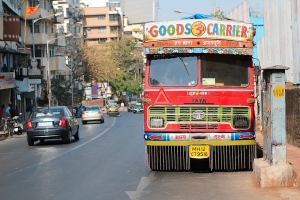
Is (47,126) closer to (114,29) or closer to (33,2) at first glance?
(33,2)

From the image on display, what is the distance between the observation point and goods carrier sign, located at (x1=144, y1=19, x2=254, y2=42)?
582 inches

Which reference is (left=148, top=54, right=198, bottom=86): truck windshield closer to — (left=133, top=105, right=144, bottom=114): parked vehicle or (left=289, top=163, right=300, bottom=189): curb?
(left=289, top=163, right=300, bottom=189): curb

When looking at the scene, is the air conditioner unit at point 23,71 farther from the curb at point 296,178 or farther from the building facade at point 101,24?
the building facade at point 101,24

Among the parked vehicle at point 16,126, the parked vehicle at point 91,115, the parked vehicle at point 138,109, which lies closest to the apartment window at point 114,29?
the parked vehicle at point 138,109

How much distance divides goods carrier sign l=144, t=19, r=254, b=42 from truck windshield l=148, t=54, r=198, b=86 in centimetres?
48

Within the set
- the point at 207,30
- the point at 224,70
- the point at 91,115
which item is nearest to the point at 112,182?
the point at 224,70

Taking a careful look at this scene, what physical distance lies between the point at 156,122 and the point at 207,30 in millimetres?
2348

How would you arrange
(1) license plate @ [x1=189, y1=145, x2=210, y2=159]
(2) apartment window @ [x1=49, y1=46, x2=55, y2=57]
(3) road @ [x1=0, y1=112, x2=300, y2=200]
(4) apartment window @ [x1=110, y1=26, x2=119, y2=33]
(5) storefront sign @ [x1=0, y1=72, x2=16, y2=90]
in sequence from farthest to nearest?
(4) apartment window @ [x1=110, y1=26, x2=119, y2=33] → (2) apartment window @ [x1=49, y1=46, x2=55, y2=57] → (5) storefront sign @ [x1=0, y1=72, x2=16, y2=90] → (1) license plate @ [x1=189, y1=145, x2=210, y2=159] → (3) road @ [x1=0, y1=112, x2=300, y2=200]

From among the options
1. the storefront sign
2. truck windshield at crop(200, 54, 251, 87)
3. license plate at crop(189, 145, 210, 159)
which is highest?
the storefront sign

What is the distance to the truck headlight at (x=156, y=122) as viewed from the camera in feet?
48.4

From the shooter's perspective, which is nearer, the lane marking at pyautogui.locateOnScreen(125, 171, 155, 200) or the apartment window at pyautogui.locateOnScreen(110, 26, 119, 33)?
the lane marking at pyautogui.locateOnScreen(125, 171, 155, 200)

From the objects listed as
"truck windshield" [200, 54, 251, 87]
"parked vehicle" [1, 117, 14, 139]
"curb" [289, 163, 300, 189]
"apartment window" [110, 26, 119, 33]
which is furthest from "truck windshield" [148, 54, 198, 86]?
"apartment window" [110, 26, 119, 33]

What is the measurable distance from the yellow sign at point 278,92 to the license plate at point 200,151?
7.88 ft

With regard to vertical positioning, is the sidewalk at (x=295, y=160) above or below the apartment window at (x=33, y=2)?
below
